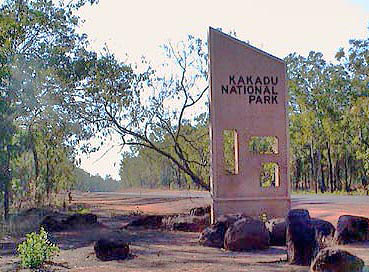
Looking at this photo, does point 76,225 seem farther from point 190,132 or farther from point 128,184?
point 128,184

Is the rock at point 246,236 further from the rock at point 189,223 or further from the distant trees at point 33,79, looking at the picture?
the distant trees at point 33,79

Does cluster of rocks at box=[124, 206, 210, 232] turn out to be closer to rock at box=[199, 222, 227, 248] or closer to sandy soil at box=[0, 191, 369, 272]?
sandy soil at box=[0, 191, 369, 272]

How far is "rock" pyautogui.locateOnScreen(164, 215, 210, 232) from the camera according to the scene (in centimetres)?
1903

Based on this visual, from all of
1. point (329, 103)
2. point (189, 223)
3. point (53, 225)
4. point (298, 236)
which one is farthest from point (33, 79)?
point (329, 103)

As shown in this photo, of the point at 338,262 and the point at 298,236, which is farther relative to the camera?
the point at 298,236

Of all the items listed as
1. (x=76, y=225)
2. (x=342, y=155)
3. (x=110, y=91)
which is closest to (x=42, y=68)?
(x=110, y=91)

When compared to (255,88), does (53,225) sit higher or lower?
lower

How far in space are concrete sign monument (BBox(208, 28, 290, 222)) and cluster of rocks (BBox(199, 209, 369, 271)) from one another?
310cm

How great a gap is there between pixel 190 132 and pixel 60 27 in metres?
9.13

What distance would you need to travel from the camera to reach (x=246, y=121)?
18219 millimetres

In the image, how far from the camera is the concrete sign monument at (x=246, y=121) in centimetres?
1786

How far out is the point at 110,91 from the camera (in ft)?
76.2

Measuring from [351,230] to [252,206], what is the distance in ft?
17.5

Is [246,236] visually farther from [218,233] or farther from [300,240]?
[300,240]
